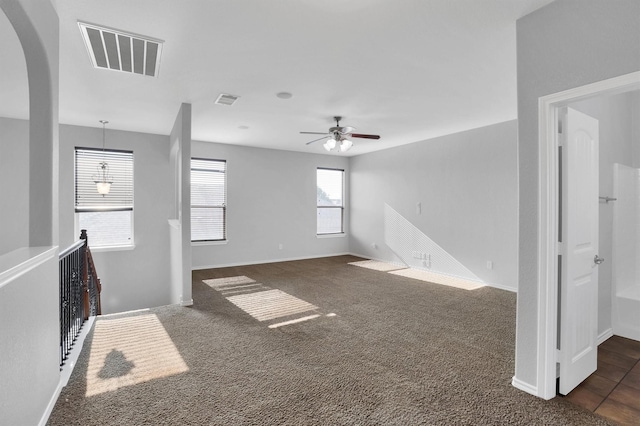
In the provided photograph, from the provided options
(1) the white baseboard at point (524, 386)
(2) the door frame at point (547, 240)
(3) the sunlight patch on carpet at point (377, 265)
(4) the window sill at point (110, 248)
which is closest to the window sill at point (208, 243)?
(4) the window sill at point (110, 248)

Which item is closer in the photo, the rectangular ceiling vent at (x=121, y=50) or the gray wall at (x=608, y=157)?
the rectangular ceiling vent at (x=121, y=50)

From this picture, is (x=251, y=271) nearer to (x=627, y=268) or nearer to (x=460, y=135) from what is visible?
(x=460, y=135)

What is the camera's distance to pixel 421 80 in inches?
137

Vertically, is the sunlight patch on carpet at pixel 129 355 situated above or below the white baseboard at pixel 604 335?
below

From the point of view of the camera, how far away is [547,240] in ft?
7.10

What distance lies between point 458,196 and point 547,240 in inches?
151

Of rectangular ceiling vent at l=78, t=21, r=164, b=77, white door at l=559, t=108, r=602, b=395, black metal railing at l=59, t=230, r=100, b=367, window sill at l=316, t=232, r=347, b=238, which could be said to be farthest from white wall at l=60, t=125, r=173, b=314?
white door at l=559, t=108, r=602, b=395

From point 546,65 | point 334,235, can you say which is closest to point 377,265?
point 334,235

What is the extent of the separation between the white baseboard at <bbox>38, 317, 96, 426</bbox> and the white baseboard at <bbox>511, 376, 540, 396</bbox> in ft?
10.2

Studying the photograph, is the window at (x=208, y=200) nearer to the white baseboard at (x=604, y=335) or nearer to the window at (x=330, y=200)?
the window at (x=330, y=200)

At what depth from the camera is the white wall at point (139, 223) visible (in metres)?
5.51

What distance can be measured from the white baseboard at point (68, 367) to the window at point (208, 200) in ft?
10.4

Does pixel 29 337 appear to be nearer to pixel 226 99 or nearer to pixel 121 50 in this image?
pixel 121 50

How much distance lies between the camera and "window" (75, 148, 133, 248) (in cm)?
563
